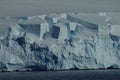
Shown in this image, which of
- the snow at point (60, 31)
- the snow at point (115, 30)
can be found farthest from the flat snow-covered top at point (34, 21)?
the snow at point (115, 30)

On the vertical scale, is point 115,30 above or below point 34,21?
below

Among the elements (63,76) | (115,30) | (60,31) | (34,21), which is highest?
(34,21)

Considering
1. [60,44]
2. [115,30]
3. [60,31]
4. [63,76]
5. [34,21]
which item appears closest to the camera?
[63,76]

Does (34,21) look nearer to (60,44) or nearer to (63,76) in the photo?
(60,44)

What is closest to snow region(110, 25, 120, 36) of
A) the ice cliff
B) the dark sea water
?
the ice cliff

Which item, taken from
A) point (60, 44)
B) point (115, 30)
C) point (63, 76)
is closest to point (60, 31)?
point (60, 44)

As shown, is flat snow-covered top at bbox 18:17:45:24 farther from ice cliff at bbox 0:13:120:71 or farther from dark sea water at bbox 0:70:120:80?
dark sea water at bbox 0:70:120:80

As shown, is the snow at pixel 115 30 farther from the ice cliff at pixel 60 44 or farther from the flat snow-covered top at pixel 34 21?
the flat snow-covered top at pixel 34 21

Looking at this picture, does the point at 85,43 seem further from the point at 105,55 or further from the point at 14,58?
the point at 14,58
